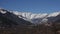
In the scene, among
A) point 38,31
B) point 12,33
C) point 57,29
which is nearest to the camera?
point 57,29

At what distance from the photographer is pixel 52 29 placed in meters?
29.3

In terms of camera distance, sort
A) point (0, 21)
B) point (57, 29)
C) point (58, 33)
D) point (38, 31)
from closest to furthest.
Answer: point (58, 33) → point (57, 29) → point (38, 31) → point (0, 21)

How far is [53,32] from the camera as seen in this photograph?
28312 mm

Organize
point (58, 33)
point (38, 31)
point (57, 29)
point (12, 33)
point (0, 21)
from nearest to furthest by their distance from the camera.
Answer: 1. point (58, 33)
2. point (57, 29)
3. point (38, 31)
4. point (12, 33)
5. point (0, 21)

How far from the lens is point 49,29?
30.4 meters

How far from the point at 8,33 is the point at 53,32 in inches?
480

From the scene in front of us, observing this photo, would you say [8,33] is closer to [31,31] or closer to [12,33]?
[12,33]

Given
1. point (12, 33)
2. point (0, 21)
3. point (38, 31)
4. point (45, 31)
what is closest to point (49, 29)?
point (45, 31)

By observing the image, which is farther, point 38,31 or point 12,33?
point 12,33

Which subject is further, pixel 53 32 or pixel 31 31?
pixel 31 31

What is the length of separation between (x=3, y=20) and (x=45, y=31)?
65.3 meters

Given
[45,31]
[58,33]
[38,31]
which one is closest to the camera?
[58,33]

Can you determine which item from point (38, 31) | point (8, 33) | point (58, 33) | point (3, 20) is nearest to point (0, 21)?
point (3, 20)

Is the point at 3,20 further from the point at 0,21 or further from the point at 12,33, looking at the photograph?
the point at 12,33
